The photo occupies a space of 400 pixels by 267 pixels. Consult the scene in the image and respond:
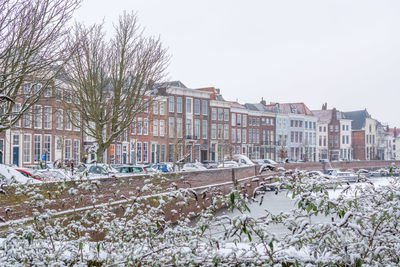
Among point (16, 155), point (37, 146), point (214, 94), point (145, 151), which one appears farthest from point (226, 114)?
point (16, 155)

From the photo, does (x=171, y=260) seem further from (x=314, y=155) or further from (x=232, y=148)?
(x=314, y=155)

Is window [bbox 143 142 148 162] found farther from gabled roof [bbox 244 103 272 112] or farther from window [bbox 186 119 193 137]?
gabled roof [bbox 244 103 272 112]

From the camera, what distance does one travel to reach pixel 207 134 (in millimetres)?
49031

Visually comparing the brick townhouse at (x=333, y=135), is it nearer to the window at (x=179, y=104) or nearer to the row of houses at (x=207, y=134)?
the row of houses at (x=207, y=134)

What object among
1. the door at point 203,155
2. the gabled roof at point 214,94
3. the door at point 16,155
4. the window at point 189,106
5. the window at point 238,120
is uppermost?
the gabled roof at point 214,94

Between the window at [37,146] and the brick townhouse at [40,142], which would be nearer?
the brick townhouse at [40,142]

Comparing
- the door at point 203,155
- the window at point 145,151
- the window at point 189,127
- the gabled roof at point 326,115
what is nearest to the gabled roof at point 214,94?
the window at point 189,127

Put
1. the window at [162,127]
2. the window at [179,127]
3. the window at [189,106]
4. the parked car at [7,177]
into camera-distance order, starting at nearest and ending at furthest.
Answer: the parked car at [7,177]
the window at [162,127]
the window at [179,127]
the window at [189,106]

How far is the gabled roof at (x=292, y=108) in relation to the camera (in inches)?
2494

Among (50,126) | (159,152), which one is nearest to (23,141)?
(50,126)

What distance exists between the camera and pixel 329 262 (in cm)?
407

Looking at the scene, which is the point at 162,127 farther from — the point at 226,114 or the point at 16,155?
the point at 16,155

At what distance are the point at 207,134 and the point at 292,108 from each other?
20612 mm

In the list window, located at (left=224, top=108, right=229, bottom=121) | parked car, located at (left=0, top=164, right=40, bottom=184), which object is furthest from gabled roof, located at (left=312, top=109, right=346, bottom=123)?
parked car, located at (left=0, top=164, right=40, bottom=184)
